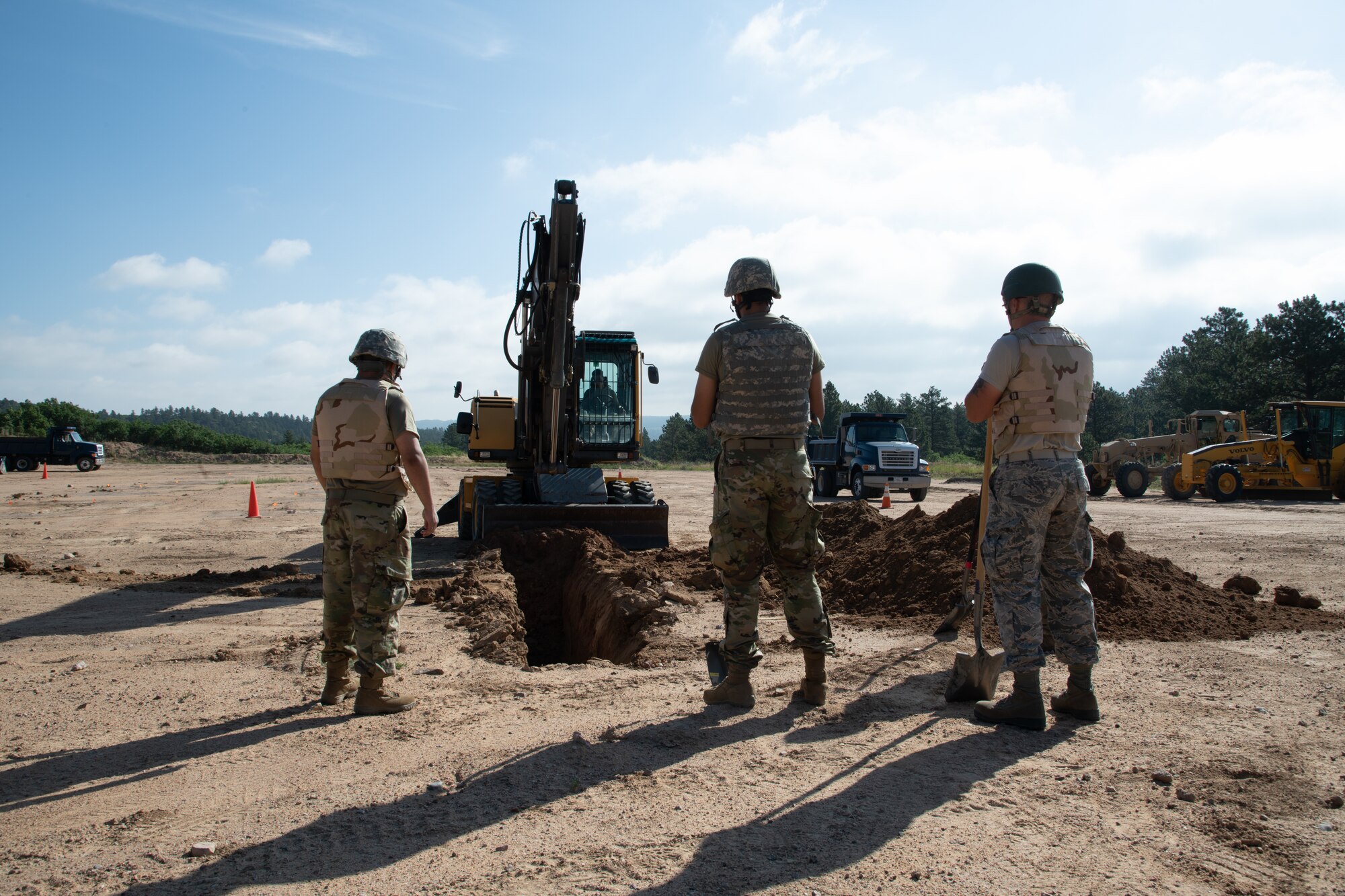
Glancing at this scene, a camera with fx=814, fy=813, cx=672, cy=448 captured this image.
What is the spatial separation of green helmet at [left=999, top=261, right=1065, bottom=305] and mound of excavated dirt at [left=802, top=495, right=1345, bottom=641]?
115 inches

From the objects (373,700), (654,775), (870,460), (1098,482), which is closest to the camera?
(654,775)

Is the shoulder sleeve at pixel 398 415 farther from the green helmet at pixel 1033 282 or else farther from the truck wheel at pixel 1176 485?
the truck wheel at pixel 1176 485

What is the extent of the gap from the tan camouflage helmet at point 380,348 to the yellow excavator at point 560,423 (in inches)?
213

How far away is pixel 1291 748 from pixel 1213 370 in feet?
203

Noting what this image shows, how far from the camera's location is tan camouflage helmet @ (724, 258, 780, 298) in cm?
411

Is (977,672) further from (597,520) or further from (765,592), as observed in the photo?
(597,520)

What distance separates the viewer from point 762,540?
160 inches

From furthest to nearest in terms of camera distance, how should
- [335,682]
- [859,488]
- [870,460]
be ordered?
[859,488]
[870,460]
[335,682]

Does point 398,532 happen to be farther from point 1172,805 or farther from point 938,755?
point 1172,805

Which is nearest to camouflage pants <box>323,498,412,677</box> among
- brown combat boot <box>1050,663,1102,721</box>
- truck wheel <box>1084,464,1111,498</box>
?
brown combat boot <box>1050,663,1102,721</box>

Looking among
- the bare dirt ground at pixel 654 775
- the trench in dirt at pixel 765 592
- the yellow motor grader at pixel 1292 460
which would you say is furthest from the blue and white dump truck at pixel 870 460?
the bare dirt ground at pixel 654 775

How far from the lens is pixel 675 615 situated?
6477mm

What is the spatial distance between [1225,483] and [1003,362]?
21.5 m

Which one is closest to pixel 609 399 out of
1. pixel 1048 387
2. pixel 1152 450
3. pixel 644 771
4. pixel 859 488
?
pixel 1048 387
